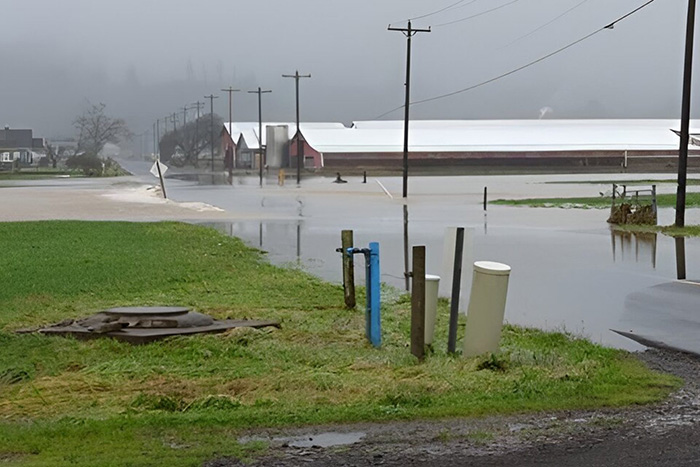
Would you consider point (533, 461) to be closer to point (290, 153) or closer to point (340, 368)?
point (340, 368)

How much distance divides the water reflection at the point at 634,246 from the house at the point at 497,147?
8914cm

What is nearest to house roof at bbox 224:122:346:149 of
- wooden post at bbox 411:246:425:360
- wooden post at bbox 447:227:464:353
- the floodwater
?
the floodwater

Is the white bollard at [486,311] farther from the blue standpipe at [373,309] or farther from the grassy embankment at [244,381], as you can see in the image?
the blue standpipe at [373,309]

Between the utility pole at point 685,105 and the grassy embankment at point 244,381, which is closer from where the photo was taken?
the grassy embankment at point 244,381

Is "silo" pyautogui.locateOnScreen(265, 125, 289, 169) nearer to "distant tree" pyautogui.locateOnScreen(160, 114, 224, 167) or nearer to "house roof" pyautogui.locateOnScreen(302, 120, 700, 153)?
"house roof" pyautogui.locateOnScreen(302, 120, 700, 153)

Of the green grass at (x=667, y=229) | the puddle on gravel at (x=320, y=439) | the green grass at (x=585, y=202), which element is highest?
the puddle on gravel at (x=320, y=439)

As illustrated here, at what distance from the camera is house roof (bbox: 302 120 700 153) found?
408 ft

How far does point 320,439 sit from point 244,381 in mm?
2230

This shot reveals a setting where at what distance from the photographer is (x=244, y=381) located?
9.33 meters

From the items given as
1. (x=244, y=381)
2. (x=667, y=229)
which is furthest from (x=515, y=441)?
(x=667, y=229)

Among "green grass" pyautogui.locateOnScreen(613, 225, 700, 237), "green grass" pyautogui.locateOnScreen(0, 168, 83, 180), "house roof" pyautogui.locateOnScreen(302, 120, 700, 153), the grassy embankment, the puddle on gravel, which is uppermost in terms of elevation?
"house roof" pyautogui.locateOnScreen(302, 120, 700, 153)

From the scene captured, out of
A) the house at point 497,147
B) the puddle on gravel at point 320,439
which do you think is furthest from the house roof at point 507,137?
the puddle on gravel at point 320,439

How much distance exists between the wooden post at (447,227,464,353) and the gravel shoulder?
10.2 feet

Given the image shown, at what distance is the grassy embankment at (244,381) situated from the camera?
7.27 m
